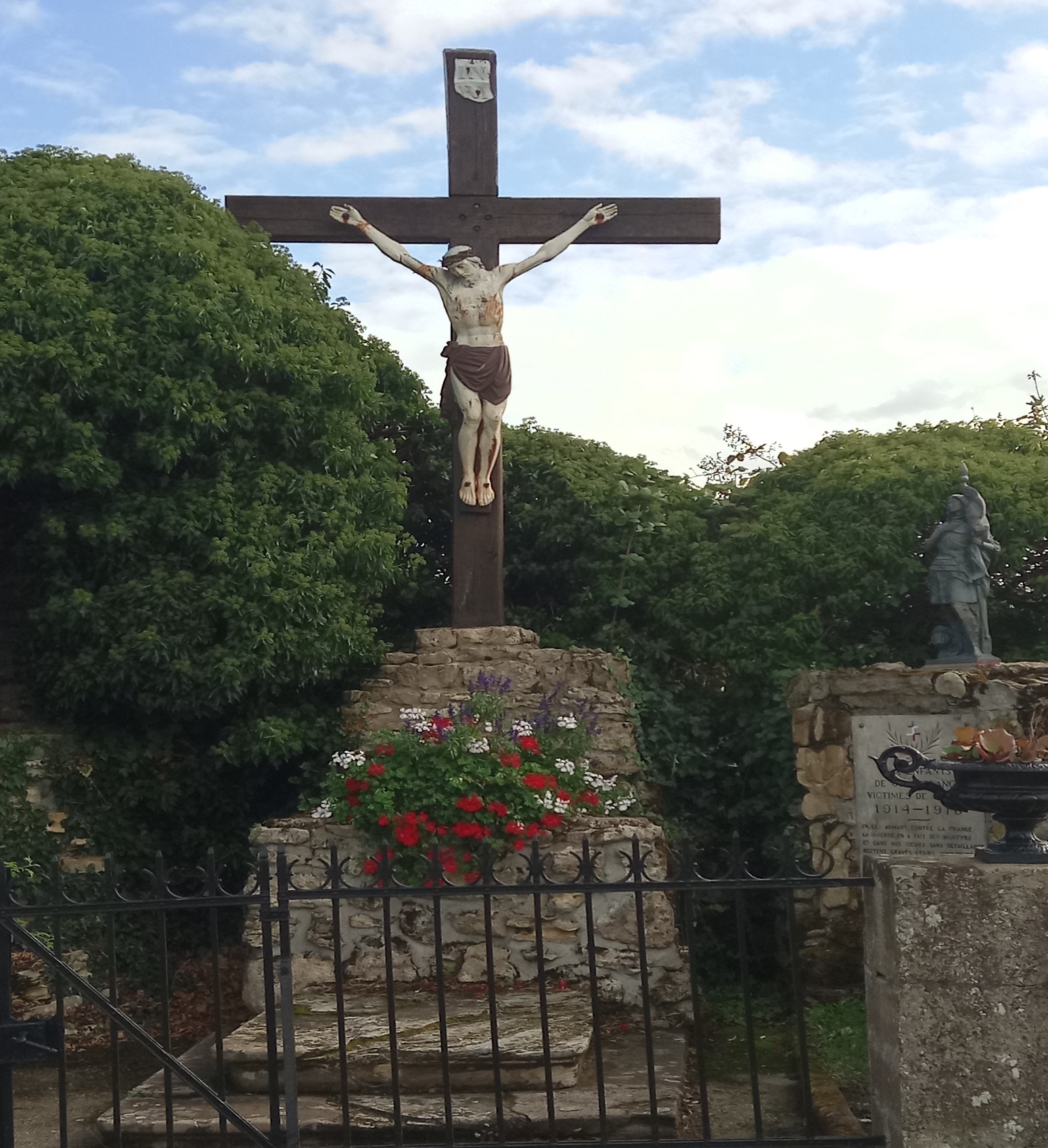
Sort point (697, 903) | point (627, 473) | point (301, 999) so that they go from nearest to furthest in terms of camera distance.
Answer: point (301, 999) < point (697, 903) < point (627, 473)

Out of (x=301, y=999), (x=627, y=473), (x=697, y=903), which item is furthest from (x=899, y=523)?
(x=301, y=999)

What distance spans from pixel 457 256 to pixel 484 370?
0.83m

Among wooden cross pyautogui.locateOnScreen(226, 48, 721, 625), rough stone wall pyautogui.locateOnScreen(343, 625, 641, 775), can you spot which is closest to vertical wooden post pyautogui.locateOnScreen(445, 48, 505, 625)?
wooden cross pyautogui.locateOnScreen(226, 48, 721, 625)

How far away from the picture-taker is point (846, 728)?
791cm

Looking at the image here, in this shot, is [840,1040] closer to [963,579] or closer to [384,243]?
[963,579]

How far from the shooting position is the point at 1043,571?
941cm

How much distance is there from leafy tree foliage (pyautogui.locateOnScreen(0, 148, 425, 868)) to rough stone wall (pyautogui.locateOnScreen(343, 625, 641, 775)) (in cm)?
25

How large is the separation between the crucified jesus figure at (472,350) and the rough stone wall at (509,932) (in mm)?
2618

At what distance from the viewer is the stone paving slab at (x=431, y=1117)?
516cm

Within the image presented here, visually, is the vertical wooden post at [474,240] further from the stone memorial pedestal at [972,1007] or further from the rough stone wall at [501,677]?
the stone memorial pedestal at [972,1007]

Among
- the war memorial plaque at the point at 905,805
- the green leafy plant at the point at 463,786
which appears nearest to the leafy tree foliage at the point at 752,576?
the war memorial plaque at the point at 905,805

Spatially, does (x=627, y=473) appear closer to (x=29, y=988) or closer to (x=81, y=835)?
(x=81, y=835)

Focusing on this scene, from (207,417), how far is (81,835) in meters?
2.75

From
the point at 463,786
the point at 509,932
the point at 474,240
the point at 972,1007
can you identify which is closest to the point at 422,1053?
the point at 509,932
